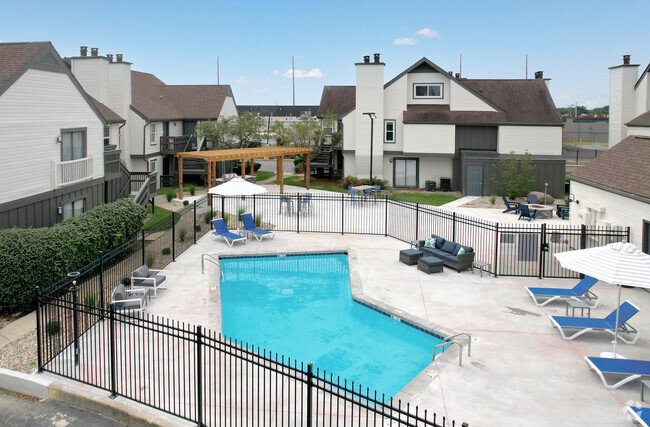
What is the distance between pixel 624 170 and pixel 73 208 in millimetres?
20464

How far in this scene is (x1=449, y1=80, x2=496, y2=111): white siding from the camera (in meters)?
39.6

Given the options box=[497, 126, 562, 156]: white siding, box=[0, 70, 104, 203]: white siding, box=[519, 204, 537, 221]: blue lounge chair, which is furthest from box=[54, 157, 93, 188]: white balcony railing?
box=[497, 126, 562, 156]: white siding

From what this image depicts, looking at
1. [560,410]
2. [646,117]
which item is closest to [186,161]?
[646,117]

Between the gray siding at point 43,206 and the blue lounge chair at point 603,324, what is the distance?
16134 millimetres

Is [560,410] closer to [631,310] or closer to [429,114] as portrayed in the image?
[631,310]

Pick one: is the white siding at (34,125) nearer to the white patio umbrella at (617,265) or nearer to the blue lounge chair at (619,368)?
the white patio umbrella at (617,265)

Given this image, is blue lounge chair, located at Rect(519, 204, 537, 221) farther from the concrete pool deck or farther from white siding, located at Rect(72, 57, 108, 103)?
white siding, located at Rect(72, 57, 108, 103)

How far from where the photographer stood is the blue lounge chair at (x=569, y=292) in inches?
604

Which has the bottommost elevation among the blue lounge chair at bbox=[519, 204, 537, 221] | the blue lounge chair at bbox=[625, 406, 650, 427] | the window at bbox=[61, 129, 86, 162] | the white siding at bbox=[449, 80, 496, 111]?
the blue lounge chair at bbox=[625, 406, 650, 427]

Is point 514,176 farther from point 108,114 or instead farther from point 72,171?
point 72,171

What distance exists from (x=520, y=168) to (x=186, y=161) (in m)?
21.8

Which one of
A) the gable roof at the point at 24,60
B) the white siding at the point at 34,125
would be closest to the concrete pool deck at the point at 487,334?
the white siding at the point at 34,125

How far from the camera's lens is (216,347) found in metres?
9.80

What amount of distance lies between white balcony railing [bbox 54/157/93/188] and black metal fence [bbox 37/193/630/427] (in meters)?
3.79
